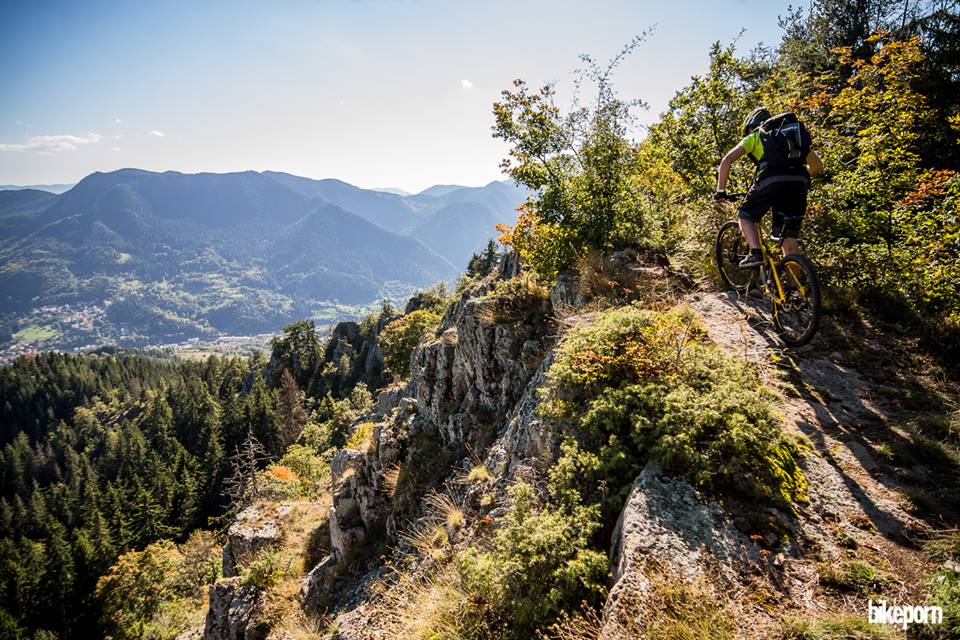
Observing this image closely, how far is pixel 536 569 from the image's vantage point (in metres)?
4.18

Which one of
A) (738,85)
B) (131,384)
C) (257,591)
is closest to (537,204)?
(738,85)

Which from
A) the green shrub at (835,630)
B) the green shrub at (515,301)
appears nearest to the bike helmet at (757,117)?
the green shrub at (515,301)

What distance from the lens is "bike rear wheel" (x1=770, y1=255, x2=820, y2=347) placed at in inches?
223

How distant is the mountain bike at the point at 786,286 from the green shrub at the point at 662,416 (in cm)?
131

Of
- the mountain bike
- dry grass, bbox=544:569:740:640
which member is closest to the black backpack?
the mountain bike

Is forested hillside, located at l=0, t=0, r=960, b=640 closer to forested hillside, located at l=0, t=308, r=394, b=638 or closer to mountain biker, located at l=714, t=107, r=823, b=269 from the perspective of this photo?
mountain biker, located at l=714, t=107, r=823, b=269

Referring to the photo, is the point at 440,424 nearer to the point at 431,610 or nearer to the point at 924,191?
Answer: the point at 431,610

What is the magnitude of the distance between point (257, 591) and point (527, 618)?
11960 mm

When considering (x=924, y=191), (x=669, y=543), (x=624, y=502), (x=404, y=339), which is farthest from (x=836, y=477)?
(x=404, y=339)

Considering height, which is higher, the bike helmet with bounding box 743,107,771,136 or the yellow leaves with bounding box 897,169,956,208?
the bike helmet with bounding box 743,107,771,136

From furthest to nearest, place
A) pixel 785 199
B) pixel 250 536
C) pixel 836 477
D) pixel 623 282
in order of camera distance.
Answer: pixel 250 536 < pixel 623 282 < pixel 785 199 < pixel 836 477

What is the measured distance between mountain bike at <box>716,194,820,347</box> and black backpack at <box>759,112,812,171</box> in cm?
103

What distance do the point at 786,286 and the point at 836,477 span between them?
303cm

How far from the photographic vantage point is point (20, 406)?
443 feet
